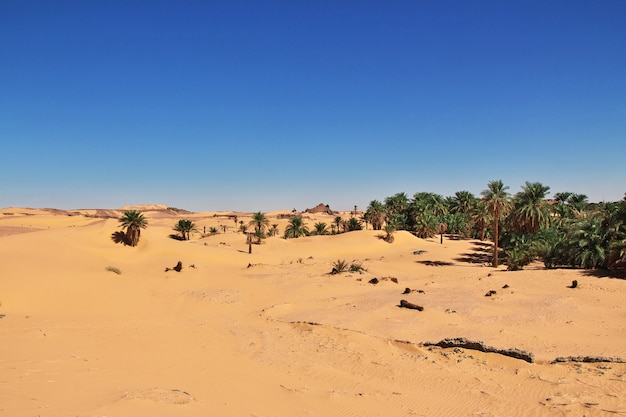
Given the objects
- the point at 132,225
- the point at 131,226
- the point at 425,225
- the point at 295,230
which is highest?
the point at 425,225

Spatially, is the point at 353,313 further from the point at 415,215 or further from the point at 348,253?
the point at 415,215

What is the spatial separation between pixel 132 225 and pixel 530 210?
41.4 metres

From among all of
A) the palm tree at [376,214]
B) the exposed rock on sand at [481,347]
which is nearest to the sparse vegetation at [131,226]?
the exposed rock on sand at [481,347]

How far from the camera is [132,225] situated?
39250mm

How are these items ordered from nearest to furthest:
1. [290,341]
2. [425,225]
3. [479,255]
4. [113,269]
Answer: [290,341]
[113,269]
[479,255]
[425,225]

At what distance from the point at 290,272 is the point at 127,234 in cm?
1829

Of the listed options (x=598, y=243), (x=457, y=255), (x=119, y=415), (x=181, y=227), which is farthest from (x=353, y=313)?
(x=181, y=227)

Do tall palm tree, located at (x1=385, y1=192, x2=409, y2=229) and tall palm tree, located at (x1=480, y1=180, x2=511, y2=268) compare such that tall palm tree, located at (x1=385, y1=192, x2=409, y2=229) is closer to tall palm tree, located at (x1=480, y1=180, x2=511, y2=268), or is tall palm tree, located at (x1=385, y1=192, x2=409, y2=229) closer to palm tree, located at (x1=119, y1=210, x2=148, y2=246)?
tall palm tree, located at (x1=480, y1=180, x2=511, y2=268)

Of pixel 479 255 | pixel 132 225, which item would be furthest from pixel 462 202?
pixel 132 225

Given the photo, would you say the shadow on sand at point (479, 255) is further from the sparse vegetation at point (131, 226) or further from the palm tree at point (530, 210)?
the sparse vegetation at point (131, 226)

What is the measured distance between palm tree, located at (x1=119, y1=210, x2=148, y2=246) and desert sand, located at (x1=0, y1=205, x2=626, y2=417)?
281 inches

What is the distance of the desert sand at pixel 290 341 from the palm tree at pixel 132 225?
7.15 metres

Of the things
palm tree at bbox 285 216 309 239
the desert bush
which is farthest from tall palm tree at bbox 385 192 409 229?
the desert bush

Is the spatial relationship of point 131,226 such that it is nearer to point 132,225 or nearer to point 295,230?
point 132,225
